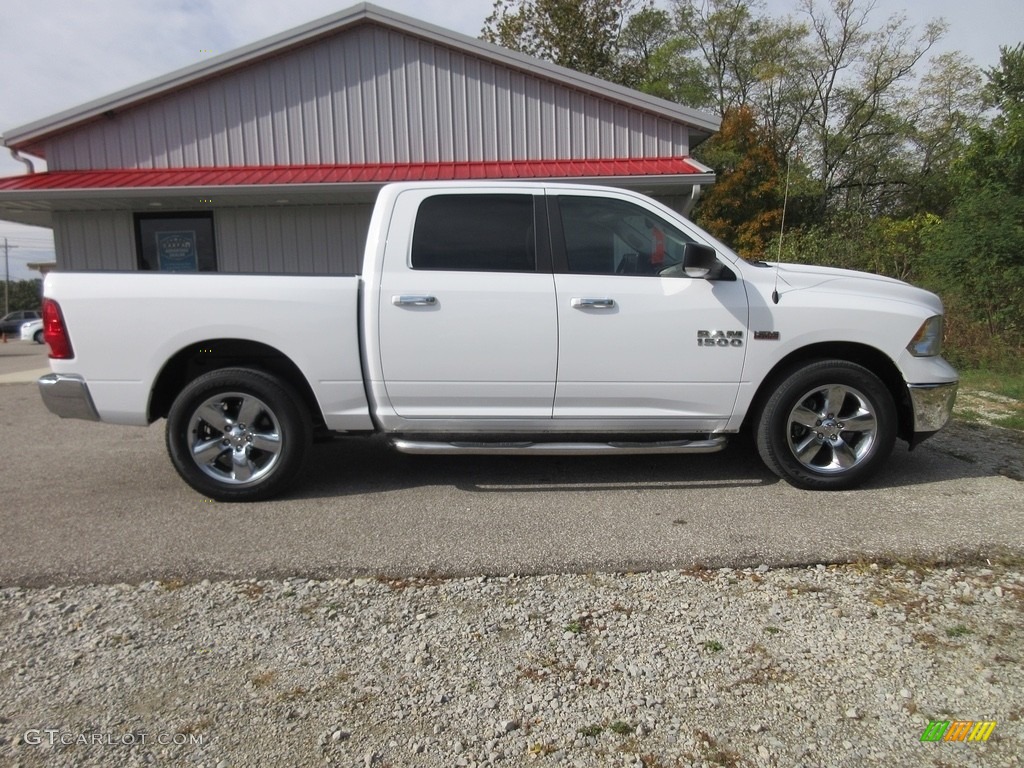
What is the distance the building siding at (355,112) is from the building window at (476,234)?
668 centimetres

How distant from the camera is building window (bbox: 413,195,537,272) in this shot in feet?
14.6

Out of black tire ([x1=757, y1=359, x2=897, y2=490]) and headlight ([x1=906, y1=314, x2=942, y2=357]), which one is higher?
headlight ([x1=906, y1=314, x2=942, y2=357])

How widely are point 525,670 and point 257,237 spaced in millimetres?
9595

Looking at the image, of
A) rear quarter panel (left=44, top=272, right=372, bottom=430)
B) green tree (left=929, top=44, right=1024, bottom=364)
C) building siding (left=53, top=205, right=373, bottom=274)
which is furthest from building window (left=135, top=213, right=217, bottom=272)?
green tree (left=929, top=44, right=1024, bottom=364)

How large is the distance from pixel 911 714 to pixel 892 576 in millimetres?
1119

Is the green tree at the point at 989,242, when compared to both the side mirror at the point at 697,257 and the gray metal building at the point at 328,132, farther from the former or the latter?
the side mirror at the point at 697,257

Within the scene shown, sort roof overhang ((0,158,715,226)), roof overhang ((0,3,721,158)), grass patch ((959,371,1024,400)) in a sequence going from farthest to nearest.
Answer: roof overhang ((0,3,721,158)) → roof overhang ((0,158,715,226)) → grass patch ((959,371,1024,400))

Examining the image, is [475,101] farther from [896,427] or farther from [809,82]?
Result: [809,82]

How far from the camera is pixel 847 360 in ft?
15.1

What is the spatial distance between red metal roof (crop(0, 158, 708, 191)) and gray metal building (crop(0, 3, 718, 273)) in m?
0.09

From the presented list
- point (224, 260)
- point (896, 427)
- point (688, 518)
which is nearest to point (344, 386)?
point (688, 518)

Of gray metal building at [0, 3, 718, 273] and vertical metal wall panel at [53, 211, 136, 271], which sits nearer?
gray metal building at [0, 3, 718, 273]

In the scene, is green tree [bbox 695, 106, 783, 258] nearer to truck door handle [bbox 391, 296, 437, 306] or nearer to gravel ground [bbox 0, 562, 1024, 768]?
truck door handle [bbox 391, 296, 437, 306]

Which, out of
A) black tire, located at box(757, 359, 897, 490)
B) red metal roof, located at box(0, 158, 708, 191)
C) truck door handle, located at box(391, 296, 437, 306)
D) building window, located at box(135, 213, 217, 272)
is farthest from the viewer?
building window, located at box(135, 213, 217, 272)
